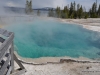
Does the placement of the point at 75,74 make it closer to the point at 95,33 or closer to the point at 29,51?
the point at 29,51

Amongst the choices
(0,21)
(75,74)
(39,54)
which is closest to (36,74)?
(75,74)

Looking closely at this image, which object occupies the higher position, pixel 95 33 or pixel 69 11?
pixel 69 11

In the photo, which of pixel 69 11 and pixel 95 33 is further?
pixel 69 11

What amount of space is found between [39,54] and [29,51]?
1.10 metres

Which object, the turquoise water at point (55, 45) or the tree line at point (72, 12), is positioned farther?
the tree line at point (72, 12)

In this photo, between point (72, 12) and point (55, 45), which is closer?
point (55, 45)

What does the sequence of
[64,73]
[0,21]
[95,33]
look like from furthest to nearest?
[0,21] → [95,33] → [64,73]

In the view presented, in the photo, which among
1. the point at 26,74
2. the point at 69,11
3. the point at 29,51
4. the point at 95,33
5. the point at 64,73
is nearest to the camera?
the point at 26,74

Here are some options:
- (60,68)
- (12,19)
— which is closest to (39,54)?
(60,68)

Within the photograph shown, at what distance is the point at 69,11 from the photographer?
4981 centimetres

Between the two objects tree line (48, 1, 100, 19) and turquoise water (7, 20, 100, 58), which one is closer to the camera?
turquoise water (7, 20, 100, 58)

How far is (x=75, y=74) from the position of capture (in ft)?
22.2

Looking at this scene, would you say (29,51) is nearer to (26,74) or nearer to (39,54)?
(39,54)

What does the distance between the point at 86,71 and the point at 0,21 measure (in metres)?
21.9
